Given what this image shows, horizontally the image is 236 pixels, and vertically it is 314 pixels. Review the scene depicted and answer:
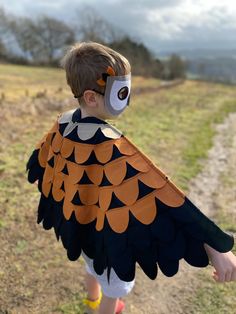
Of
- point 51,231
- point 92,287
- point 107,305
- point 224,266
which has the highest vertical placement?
point 224,266

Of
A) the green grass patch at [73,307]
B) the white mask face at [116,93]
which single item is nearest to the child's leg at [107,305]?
the green grass patch at [73,307]

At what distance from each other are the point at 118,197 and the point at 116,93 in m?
0.49

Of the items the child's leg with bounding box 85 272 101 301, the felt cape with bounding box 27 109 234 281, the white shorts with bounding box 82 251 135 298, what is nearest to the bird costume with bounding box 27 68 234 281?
the felt cape with bounding box 27 109 234 281

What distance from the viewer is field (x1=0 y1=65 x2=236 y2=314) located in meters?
3.18

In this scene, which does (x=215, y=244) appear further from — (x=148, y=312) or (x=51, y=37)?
(x=51, y=37)

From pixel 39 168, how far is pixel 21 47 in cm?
3775

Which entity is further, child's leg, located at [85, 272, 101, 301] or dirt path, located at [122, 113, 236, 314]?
dirt path, located at [122, 113, 236, 314]

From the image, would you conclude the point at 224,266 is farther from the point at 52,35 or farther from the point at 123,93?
the point at 52,35

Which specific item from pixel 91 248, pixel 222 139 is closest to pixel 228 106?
pixel 222 139

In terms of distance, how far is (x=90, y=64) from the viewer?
80.3 inches

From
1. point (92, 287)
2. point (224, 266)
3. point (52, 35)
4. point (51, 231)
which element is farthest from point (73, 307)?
point (52, 35)

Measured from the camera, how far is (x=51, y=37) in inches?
1538

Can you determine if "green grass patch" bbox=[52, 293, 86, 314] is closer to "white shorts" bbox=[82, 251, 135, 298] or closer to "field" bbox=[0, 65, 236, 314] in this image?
"field" bbox=[0, 65, 236, 314]

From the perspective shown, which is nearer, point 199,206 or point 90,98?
point 90,98
